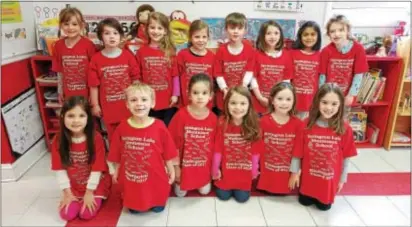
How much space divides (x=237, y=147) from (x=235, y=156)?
0.06m

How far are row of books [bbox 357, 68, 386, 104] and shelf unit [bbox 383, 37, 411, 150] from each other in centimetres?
14

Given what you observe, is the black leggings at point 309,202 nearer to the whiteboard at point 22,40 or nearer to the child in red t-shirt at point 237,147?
the child in red t-shirt at point 237,147

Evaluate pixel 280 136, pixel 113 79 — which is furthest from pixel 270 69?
pixel 113 79

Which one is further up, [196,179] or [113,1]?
[113,1]

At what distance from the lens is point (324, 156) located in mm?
2010

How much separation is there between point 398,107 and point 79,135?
265 centimetres

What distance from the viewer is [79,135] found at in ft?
6.50

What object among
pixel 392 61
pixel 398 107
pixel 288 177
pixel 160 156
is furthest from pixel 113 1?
pixel 398 107

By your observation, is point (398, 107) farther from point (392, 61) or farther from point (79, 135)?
point (79, 135)

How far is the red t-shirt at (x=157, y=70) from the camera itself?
2.30m

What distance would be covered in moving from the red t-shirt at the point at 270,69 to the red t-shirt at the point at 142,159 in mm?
855

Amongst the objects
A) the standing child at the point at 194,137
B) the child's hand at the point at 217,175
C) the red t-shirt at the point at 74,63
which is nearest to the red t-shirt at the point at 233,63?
the standing child at the point at 194,137

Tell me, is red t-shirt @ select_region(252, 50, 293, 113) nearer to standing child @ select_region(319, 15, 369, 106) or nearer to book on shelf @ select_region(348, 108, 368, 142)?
standing child @ select_region(319, 15, 369, 106)

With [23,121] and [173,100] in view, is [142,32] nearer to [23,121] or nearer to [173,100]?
[173,100]
